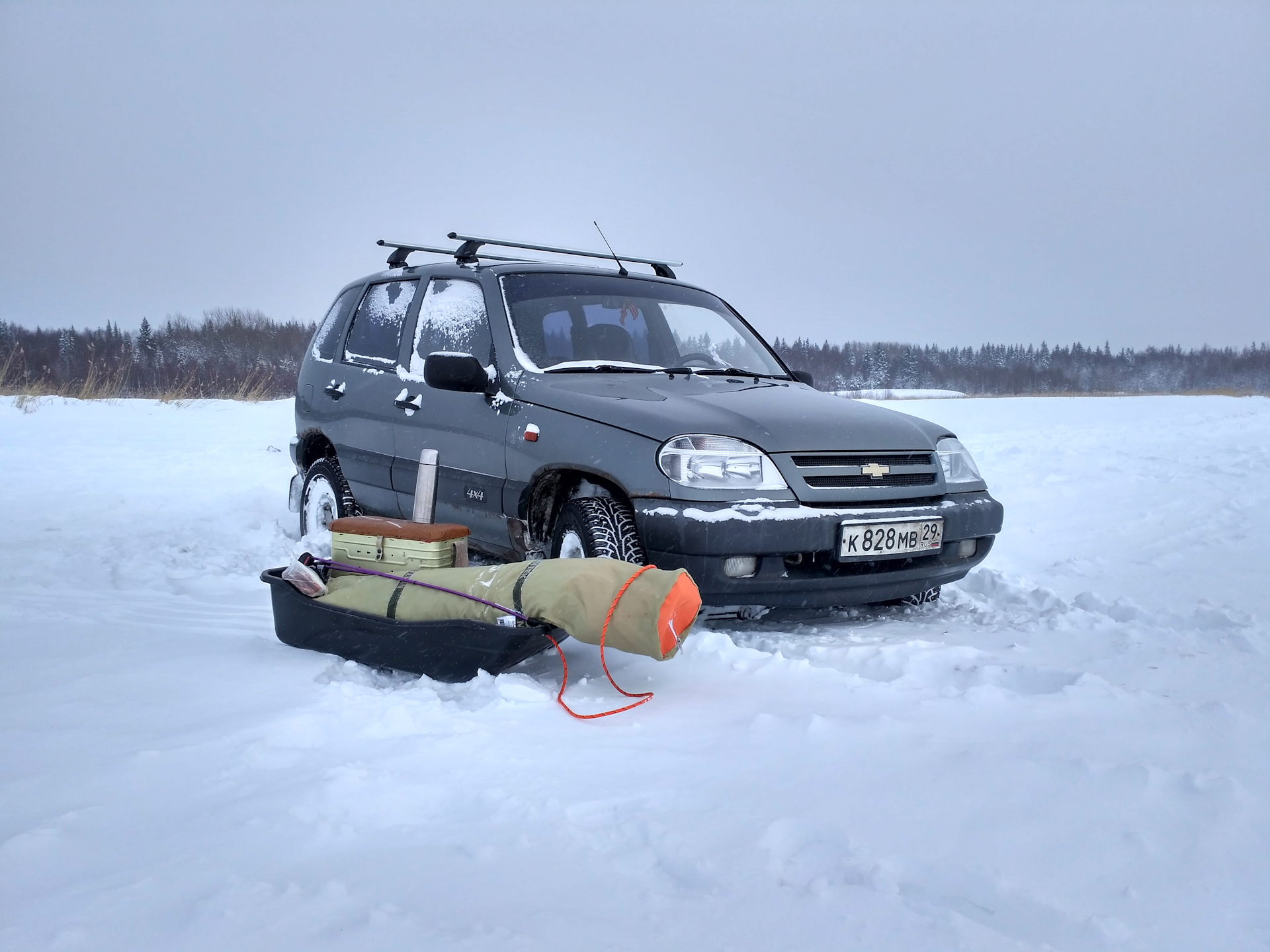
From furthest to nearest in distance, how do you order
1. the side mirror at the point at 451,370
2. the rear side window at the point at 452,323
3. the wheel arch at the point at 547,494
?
the rear side window at the point at 452,323 < the side mirror at the point at 451,370 < the wheel arch at the point at 547,494

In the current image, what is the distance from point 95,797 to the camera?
2098 mm

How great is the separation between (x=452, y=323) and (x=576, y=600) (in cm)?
228

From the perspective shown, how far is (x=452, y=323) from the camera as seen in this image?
4.65 meters

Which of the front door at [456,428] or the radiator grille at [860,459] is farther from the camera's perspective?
the front door at [456,428]

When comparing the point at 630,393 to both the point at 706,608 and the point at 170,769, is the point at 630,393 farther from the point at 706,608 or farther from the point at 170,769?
the point at 170,769

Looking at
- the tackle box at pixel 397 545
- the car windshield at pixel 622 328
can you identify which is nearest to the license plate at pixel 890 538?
the car windshield at pixel 622 328

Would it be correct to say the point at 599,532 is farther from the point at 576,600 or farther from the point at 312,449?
the point at 312,449

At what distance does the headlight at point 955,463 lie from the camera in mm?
4066

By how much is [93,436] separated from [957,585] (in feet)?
37.2

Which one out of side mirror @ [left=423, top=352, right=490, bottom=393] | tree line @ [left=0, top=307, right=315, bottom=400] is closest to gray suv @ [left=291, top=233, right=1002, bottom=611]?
side mirror @ [left=423, top=352, right=490, bottom=393]

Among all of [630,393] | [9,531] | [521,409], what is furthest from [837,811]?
[9,531]

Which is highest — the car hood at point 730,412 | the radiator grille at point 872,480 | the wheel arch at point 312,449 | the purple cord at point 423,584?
the car hood at point 730,412

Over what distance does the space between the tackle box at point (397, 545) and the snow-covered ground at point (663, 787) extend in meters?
0.47

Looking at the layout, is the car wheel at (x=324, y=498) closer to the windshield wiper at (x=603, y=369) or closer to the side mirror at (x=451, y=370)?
the side mirror at (x=451, y=370)
